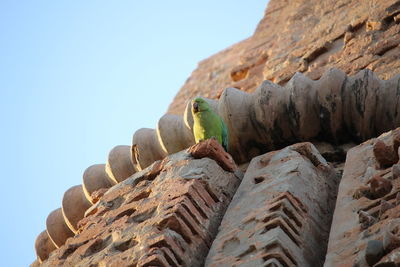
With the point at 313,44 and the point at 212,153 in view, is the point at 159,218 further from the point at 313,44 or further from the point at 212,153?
the point at 313,44

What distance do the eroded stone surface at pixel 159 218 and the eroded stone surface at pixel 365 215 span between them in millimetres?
592

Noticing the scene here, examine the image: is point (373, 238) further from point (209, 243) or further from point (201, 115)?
point (201, 115)

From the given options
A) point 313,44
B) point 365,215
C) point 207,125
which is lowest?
point 365,215

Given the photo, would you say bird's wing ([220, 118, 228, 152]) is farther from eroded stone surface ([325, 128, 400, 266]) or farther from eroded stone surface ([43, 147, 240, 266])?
eroded stone surface ([325, 128, 400, 266])

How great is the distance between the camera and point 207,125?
3.62 meters

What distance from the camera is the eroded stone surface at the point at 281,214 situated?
2.28 metres

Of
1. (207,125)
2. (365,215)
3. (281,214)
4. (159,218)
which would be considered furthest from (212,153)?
(365,215)

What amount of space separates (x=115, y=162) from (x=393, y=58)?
1950mm

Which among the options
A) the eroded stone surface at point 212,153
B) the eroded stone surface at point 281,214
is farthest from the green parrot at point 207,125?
the eroded stone surface at point 281,214

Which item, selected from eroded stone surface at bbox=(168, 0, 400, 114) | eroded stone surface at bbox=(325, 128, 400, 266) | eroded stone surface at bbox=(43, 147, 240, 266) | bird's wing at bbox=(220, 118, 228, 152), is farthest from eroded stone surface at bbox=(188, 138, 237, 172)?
eroded stone surface at bbox=(168, 0, 400, 114)

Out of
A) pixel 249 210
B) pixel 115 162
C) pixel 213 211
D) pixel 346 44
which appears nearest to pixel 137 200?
pixel 213 211

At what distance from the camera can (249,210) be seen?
265cm

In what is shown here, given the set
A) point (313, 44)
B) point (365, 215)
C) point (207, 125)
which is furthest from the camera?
point (313, 44)

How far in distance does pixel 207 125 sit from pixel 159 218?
105 cm
